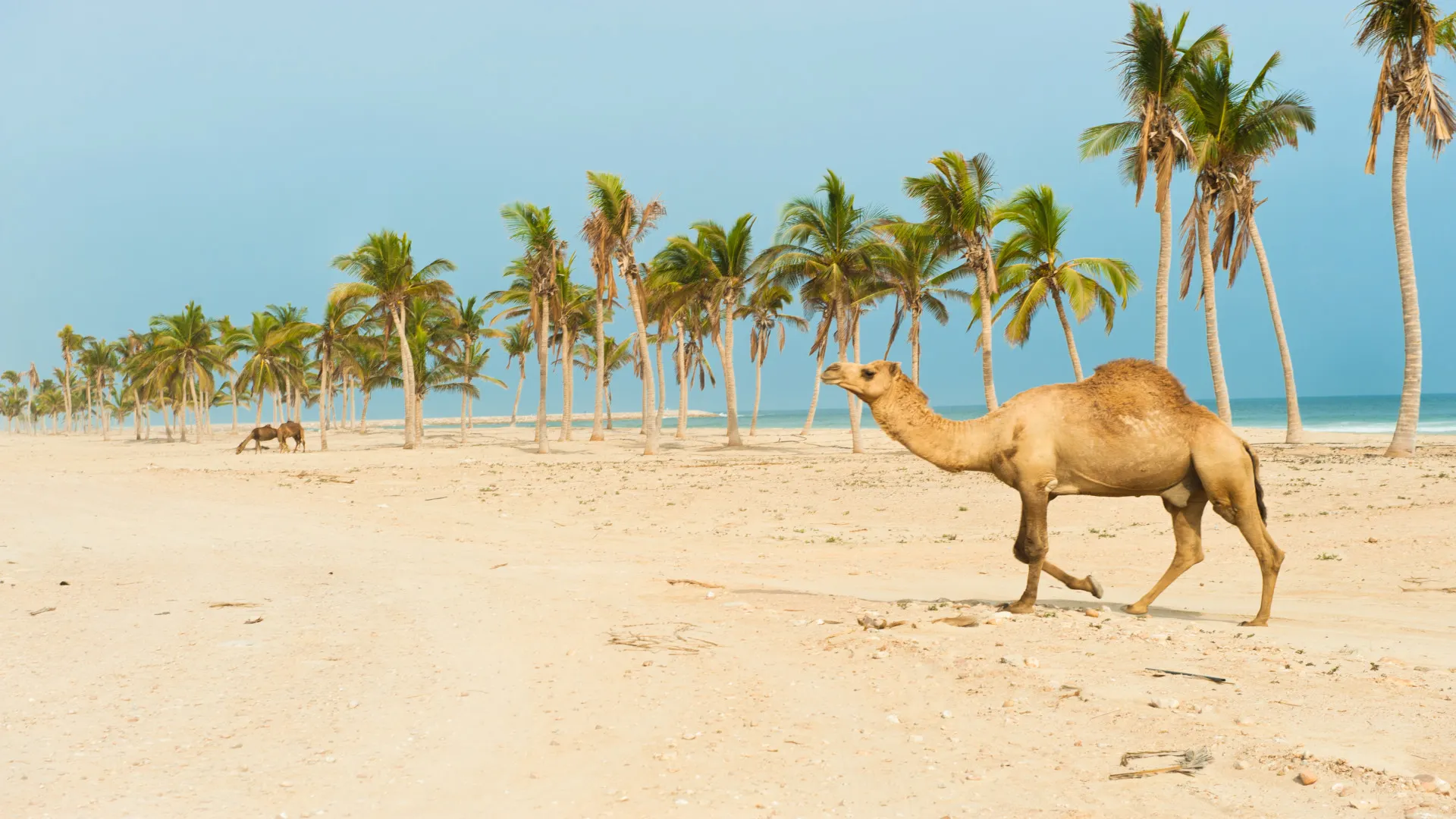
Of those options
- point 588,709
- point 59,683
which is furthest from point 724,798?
point 59,683

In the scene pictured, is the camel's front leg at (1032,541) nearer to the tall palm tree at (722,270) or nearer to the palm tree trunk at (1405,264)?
the palm tree trunk at (1405,264)

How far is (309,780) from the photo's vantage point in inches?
177

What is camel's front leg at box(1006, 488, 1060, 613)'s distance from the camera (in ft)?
25.2

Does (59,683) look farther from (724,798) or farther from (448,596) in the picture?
(724,798)

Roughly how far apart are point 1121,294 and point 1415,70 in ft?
34.4

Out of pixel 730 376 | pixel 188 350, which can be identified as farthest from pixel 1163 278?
pixel 188 350

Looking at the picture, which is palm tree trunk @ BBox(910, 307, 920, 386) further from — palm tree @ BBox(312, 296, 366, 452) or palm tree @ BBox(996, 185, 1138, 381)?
palm tree @ BBox(312, 296, 366, 452)

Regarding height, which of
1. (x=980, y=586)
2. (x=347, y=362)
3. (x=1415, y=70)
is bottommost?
(x=980, y=586)

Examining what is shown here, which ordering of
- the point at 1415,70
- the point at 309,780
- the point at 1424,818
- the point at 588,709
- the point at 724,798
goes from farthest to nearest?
the point at 1415,70 < the point at 588,709 < the point at 309,780 < the point at 724,798 < the point at 1424,818

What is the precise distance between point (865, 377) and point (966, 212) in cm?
2469

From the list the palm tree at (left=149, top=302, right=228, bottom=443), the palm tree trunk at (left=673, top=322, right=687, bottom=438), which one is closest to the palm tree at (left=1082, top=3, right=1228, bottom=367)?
the palm tree trunk at (left=673, top=322, right=687, bottom=438)

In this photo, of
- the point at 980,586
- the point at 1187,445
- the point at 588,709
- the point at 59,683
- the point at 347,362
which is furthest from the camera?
the point at 347,362

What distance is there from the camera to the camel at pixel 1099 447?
755 centimetres

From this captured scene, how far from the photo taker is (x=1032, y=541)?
7.75 m
